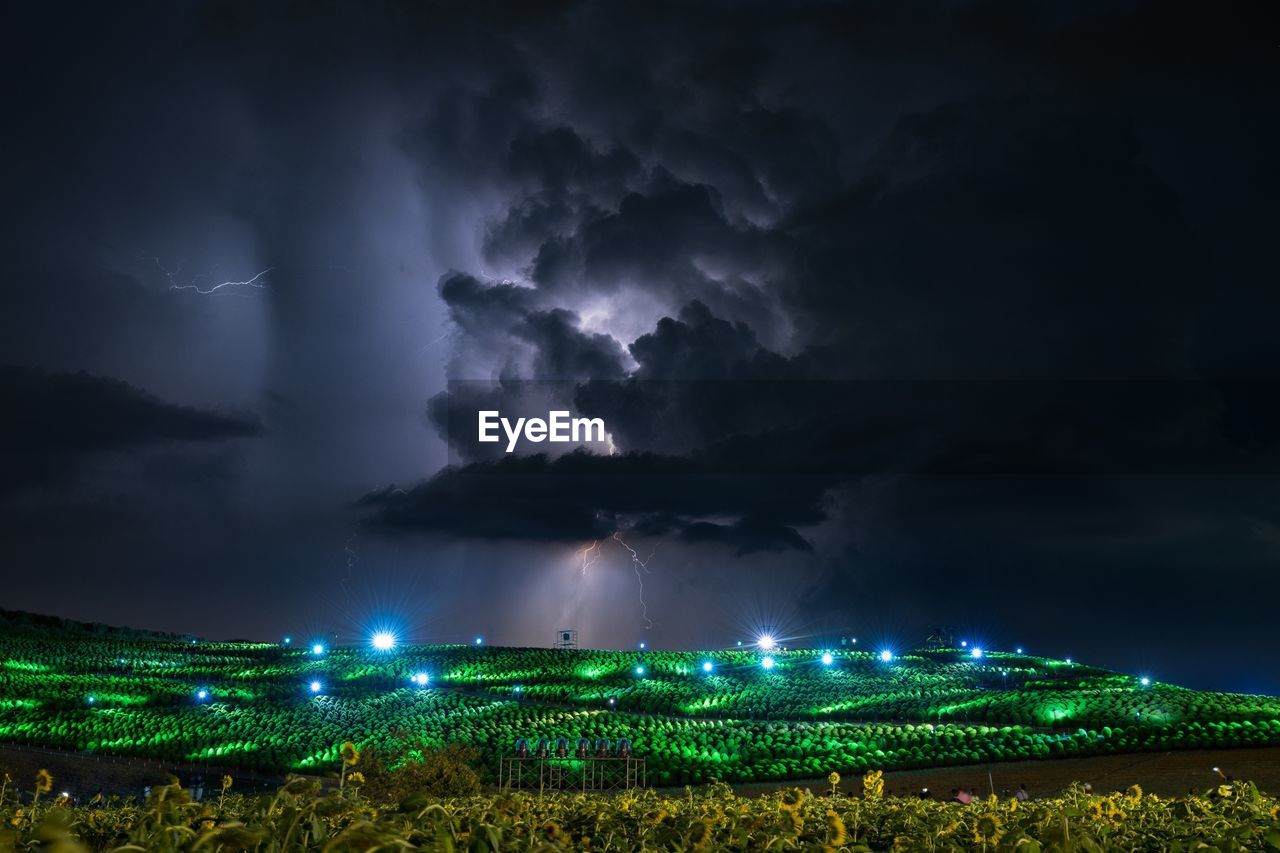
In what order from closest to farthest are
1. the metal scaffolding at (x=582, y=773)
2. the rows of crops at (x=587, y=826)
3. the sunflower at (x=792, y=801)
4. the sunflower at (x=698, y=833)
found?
the rows of crops at (x=587, y=826) < the sunflower at (x=698, y=833) < the sunflower at (x=792, y=801) < the metal scaffolding at (x=582, y=773)

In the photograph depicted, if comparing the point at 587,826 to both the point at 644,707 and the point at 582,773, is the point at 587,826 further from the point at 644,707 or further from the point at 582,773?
the point at 644,707

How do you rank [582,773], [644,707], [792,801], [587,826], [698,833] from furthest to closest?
[644,707] < [582,773] < [792,801] < [587,826] < [698,833]

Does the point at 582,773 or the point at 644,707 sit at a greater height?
the point at 644,707

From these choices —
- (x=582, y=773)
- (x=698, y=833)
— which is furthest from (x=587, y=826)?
(x=582, y=773)

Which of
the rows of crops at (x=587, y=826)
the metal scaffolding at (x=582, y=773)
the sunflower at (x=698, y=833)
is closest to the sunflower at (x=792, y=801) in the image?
the rows of crops at (x=587, y=826)

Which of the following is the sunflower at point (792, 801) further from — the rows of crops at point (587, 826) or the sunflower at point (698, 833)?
the sunflower at point (698, 833)

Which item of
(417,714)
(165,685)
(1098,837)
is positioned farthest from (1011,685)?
(1098,837)

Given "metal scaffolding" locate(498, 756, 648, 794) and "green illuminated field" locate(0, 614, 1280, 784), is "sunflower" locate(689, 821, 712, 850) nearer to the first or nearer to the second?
"metal scaffolding" locate(498, 756, 648, 794)
